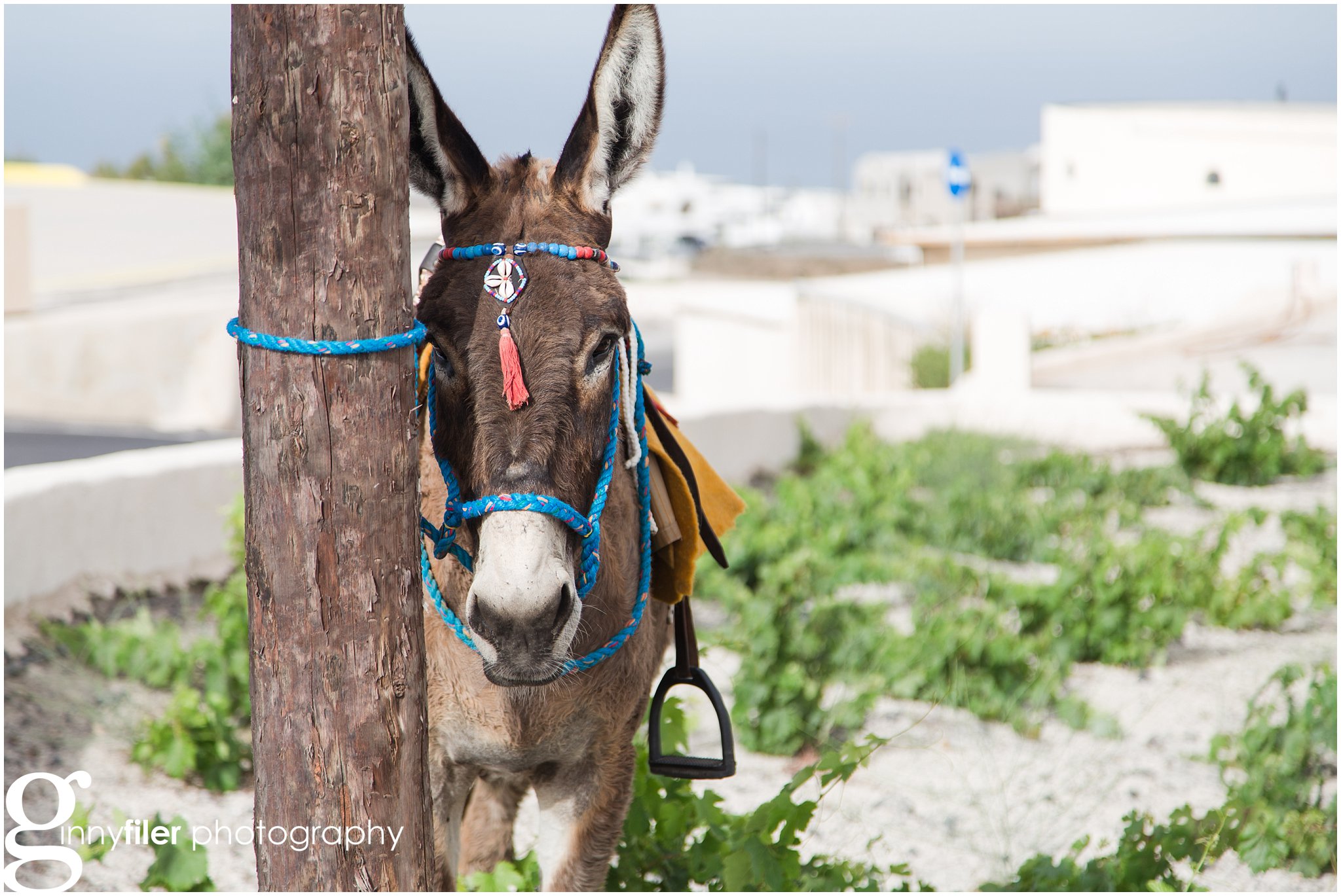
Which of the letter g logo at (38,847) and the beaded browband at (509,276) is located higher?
the beaded browband at (509,276)

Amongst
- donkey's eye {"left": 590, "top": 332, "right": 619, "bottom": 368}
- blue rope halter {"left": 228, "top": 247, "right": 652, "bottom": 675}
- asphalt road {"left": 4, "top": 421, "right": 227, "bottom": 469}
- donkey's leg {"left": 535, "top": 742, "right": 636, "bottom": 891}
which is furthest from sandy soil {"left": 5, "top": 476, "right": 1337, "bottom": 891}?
asphalt road {"left": 4, "top": 421, "right": 227, "bottom": 469}

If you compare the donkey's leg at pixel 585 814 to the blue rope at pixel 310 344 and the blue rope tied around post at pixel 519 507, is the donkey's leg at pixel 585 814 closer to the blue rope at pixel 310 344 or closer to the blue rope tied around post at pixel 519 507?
the blue rope tied around post at pixel 519 507

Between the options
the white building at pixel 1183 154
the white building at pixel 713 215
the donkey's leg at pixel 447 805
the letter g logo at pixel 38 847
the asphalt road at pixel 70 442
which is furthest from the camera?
the white building at pixel 713 215

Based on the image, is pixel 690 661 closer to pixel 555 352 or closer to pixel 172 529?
pixel 555 352

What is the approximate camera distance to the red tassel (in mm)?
2072

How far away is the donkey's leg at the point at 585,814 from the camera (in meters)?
2.73

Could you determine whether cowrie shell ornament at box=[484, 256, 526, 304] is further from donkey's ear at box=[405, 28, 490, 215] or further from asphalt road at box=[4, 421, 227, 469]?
asphalt road at box=[4, 421, 227, 469]

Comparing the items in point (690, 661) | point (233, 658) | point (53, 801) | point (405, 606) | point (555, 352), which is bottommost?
point (53, 801)

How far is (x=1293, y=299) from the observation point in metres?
19.8

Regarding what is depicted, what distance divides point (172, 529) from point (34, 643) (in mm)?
1307

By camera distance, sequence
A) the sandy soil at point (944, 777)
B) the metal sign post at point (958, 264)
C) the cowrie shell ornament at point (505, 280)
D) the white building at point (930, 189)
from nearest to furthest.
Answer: the cowrie shell ornament at point (505, 280), the sandy soil at point (944, 777), the metal sign post at point (958, 264), the white building at point (930, 189)

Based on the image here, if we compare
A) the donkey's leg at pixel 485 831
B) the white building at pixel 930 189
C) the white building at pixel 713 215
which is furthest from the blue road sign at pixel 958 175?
the white building at pixel 713 215

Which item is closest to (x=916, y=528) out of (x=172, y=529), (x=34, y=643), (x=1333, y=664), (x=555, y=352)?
(x=1333, y=664)

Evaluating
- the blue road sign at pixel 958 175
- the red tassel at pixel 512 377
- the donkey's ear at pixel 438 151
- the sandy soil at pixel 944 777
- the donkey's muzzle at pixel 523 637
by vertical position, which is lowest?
the sandy soil at pixel 944 777
